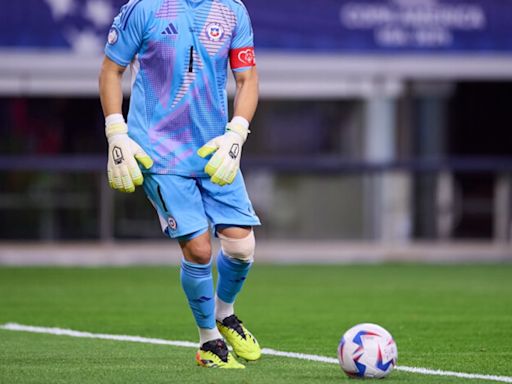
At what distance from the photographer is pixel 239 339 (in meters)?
7.81

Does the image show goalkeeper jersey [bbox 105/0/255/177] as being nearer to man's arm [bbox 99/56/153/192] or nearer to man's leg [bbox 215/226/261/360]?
man's arm [bbox 99/56/153/192]

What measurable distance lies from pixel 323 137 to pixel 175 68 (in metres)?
13.3

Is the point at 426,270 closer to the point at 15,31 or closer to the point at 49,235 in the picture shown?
the point at 49,235

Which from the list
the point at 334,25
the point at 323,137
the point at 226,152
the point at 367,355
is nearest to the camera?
the point at 367,355

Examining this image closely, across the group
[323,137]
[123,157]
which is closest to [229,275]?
[123,157]

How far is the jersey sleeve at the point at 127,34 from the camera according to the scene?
7477mm

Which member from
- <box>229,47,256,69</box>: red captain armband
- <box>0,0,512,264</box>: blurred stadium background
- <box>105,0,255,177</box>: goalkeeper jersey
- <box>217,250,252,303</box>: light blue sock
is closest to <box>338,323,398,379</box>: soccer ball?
<box>217,250,252,303</box>: light blue sock

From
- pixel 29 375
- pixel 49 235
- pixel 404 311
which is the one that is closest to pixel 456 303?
pixel 404 311

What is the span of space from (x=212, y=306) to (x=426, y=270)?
9.29 m

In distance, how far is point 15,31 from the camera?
18812 mm

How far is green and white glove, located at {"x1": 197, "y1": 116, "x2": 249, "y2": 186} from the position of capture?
291 inches

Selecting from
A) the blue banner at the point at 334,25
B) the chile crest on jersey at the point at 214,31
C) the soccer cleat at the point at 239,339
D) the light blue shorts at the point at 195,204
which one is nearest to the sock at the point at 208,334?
the soccer cleat at the point at 239,339

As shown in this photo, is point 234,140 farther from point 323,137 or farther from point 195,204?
point 323,137

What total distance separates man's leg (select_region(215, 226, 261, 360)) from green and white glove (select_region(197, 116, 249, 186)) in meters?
0.35
